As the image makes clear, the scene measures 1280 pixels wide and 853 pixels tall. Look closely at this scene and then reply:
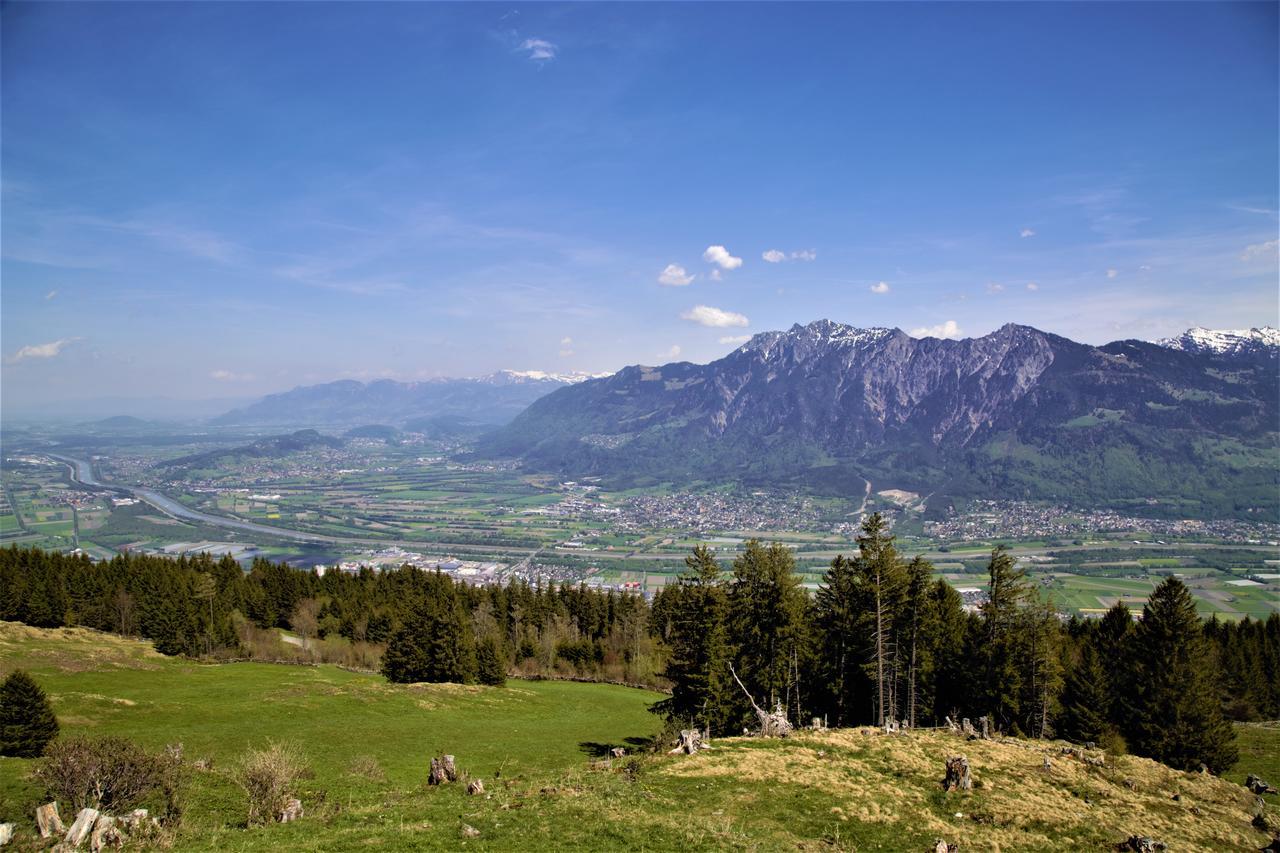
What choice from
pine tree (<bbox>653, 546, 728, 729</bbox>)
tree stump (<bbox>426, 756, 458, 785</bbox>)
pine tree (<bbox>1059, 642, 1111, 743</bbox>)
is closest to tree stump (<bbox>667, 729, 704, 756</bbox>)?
pine tree (<bbox>653, 546, 728, 729</bbox>)

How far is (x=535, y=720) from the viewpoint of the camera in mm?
47438

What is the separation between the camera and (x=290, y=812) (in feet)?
67.7

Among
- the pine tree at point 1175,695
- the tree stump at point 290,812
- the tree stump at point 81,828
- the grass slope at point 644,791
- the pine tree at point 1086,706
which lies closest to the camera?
the tree stump at point 81,828

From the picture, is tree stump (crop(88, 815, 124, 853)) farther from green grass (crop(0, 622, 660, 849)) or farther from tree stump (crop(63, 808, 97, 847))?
green grass (crop(0, 622, 660, 849))

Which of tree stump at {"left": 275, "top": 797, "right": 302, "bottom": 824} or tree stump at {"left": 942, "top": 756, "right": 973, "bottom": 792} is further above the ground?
tree stump at {"left": 275, "top": 797, "right": 302, "bottom": 824}

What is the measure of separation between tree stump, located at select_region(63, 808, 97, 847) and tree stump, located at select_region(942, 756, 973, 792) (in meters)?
27.6

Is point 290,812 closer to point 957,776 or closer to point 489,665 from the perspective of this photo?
point 957,776

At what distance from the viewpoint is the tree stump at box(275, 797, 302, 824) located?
67.1ft

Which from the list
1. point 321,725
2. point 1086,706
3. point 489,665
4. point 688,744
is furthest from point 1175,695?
point 321,725

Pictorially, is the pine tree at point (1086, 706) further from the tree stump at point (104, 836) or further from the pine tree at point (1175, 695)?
the tree stump at point (104, 836)

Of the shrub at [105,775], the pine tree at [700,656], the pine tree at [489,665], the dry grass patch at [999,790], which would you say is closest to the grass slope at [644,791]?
the dry grass patch at [999,790]

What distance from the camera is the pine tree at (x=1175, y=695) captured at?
37.9m

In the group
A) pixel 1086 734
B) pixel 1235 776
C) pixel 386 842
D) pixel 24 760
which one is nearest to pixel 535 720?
pixel 24 760

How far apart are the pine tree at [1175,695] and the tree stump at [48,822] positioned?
54636 mm
